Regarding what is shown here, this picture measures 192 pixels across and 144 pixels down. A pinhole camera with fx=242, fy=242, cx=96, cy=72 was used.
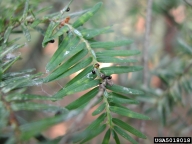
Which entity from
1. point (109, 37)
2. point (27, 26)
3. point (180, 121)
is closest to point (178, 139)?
point (180, 121)

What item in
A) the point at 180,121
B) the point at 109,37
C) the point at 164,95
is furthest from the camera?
the point at 109,37

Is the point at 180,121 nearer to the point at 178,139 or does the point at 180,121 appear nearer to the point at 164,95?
the point at 178,139

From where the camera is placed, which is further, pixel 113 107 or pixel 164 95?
pixel 164 95

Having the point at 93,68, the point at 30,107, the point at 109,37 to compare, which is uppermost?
the point at 109,37

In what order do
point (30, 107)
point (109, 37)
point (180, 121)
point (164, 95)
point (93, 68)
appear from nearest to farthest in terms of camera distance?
point (30, 107), point (93, 68), point (164, 95), point (180, 121), point (109, 37)

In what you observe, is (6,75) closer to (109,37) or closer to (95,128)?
(95,128)

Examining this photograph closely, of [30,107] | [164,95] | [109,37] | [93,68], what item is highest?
[109,37]

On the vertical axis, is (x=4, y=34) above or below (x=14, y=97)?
above

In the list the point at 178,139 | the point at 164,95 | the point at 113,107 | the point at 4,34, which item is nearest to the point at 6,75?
the point at 4,34

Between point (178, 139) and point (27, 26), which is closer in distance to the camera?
point (27, 26)
